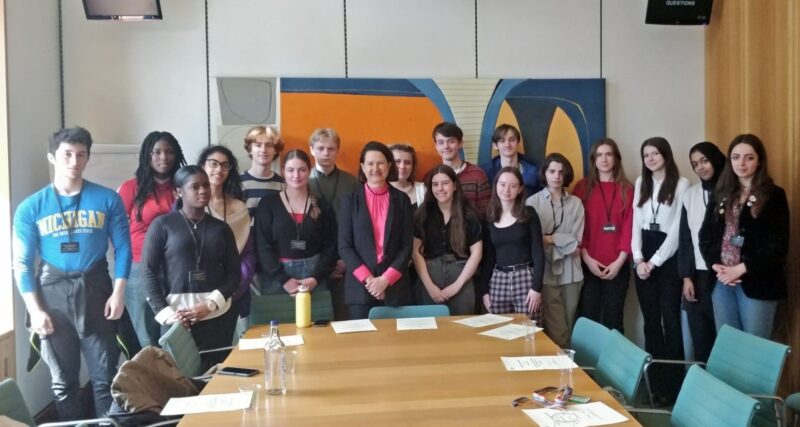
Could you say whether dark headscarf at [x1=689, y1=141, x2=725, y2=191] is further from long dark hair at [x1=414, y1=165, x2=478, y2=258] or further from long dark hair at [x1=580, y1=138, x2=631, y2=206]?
long dark hair at [x1=414, y1=165, x2=478, y2=258]

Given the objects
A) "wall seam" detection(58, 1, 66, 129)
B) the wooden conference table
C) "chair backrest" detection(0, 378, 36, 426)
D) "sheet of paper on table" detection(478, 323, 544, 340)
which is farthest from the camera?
"wall seam" detection(58, 1, 66, 129)

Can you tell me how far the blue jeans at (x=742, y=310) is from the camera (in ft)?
11.1

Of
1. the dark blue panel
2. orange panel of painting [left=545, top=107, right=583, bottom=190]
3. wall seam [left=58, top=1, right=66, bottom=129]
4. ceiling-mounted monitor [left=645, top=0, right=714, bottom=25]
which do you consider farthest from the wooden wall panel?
wall seam [left=58, top=1, right=66, bottom=129]

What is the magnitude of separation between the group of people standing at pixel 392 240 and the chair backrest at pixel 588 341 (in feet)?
2.58

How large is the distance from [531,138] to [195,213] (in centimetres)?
267

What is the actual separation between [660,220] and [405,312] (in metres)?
1.95

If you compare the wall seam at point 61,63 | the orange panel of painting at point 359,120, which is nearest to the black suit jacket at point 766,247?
the orange panel of painting at point 359,120

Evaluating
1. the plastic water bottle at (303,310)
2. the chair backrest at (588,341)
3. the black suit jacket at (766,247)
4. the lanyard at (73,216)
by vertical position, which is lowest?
the chair backrest at (588,341)

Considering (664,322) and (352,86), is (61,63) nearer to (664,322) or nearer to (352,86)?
(352,86)

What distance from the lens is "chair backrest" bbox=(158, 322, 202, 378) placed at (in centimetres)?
259

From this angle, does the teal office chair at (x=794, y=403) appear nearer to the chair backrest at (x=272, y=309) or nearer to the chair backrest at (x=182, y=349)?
the chair backrest at (x=272, y=309)

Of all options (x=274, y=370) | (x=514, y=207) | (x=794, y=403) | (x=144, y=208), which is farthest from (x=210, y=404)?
(x=794, y=403)

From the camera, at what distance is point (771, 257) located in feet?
10.9

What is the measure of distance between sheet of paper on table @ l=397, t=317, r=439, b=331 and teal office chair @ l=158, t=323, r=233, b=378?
92cm
